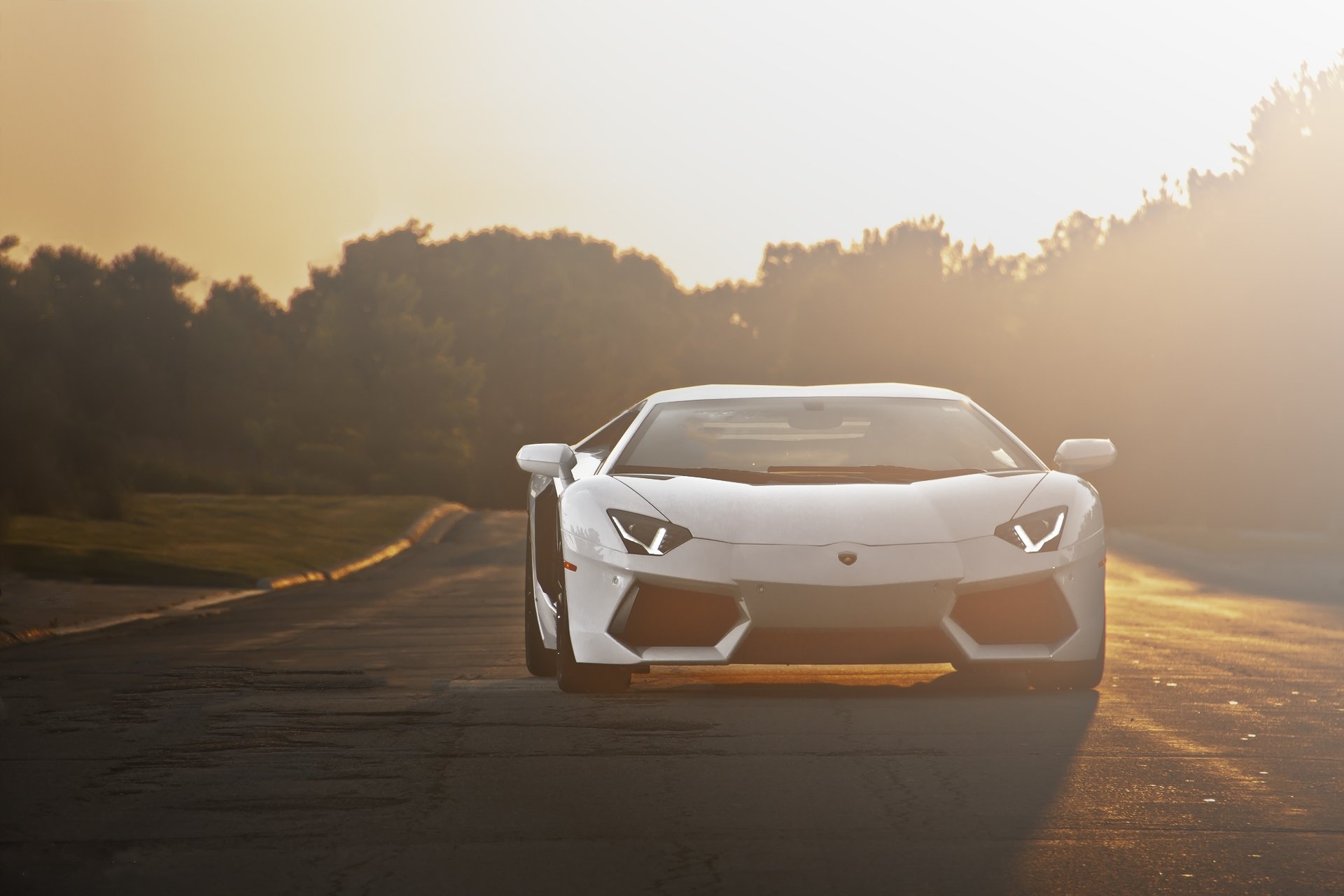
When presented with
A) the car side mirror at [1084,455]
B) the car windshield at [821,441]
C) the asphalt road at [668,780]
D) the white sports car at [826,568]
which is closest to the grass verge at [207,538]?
the asphalt road at [668,780]

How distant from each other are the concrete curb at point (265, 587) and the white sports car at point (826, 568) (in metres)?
6.72

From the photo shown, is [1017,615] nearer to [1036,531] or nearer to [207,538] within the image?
[1036,531]

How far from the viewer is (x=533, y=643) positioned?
347 inches

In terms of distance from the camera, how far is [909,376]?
279 feet

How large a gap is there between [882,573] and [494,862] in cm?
288

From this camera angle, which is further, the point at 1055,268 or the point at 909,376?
the point at 909,376

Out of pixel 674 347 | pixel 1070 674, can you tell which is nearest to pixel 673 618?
pixel 1070 674

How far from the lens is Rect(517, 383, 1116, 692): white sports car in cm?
716

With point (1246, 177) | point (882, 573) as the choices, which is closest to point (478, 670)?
point (882, 573)

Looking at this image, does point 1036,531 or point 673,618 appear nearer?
point 673,618

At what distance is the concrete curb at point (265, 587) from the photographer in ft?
44.1

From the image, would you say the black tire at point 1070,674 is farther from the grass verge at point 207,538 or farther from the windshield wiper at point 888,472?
the grass verge at point 207,538

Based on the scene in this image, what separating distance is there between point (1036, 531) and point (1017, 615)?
1.29ft

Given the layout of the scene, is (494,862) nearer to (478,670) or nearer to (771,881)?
(771,881)
